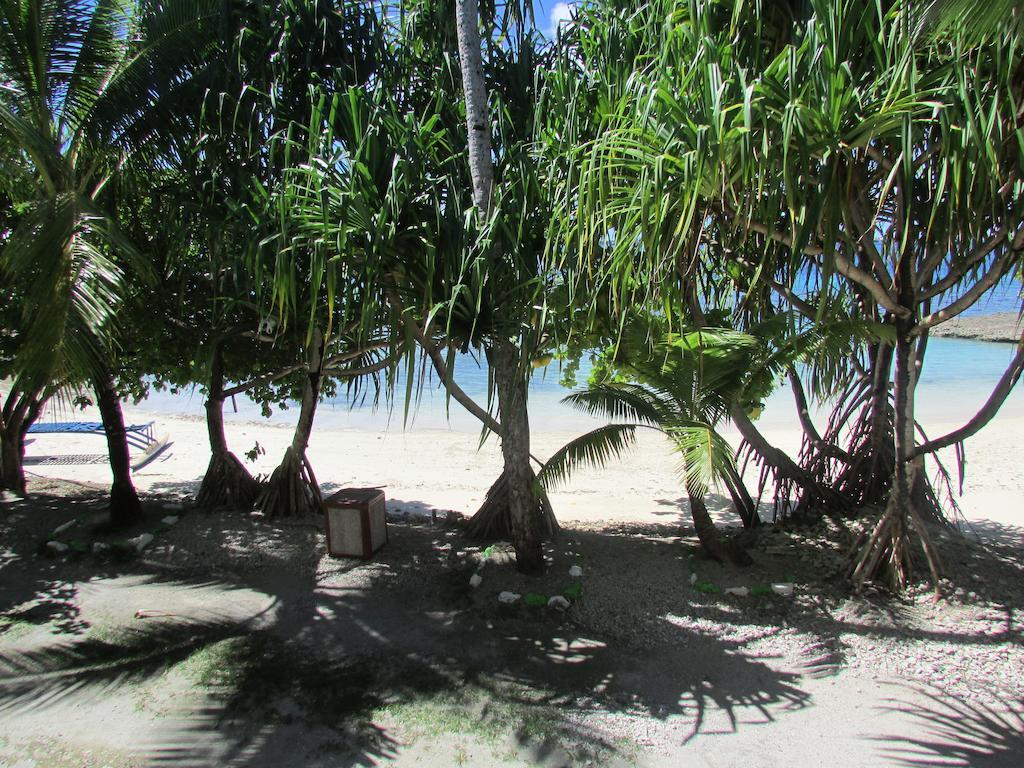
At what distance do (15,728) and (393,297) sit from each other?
3.36 metres

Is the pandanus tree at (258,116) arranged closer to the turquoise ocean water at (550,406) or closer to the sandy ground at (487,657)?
the sandy ground at (487,657)

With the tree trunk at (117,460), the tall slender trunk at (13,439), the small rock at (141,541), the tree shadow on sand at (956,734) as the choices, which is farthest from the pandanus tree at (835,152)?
the tall slender trunk at (13,439)

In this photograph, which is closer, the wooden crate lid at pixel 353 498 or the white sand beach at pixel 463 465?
the wooden crate lid at pixel 353 498

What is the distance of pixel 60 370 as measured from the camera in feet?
15.3

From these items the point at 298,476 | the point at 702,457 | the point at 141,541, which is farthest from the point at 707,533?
the point at 141,541

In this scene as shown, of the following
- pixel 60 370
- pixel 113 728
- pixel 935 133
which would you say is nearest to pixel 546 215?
pixel 935 133

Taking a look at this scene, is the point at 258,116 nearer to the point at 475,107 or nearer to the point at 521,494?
the point at 475,107

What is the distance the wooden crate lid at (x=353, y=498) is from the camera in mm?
5891

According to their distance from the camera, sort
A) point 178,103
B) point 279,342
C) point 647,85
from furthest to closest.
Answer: point 279,342
point 178,103
point 647,85

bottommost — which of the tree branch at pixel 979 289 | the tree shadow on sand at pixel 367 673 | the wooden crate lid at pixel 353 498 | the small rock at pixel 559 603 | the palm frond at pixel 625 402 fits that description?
the tree shadow on sand at pixel 367 673

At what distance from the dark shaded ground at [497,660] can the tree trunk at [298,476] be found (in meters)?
1.04

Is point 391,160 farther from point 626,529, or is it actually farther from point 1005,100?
point 626,529

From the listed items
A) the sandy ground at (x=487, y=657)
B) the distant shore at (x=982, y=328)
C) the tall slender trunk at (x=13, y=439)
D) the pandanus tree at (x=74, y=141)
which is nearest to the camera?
the sandy ground at (x=487, y=657)

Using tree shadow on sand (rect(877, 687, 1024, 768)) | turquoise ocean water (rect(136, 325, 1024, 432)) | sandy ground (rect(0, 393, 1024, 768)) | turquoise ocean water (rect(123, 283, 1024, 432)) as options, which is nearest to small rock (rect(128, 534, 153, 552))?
sandy ground (rect(0, 393, 1024, 768))
